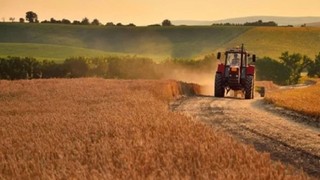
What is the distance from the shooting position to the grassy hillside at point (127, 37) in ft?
484

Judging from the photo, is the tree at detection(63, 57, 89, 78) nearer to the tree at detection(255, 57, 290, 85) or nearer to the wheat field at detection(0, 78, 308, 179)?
the tree at detection(255, 57, 290, 85)

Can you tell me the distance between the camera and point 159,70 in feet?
269

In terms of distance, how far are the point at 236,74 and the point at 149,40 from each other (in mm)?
129785

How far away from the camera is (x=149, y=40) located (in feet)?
523

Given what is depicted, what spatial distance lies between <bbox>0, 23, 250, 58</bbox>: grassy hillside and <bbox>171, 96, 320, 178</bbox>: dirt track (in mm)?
116894

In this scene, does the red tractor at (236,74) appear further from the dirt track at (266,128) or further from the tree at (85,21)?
the tree at (85,21)

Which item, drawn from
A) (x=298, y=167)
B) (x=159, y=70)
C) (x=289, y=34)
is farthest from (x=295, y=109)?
(x=289, y=34)

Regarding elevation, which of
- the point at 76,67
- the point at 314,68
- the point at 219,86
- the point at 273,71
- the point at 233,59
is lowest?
the point at 273,71

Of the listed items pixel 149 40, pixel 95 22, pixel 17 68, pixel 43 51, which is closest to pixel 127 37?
pixel 149 40

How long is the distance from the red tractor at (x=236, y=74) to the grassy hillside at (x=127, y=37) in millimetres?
109584

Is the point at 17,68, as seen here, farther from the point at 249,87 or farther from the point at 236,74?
the point at 249,87

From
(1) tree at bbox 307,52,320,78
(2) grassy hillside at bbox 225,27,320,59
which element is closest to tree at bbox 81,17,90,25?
(2) grassy hillside at bbox 225,27,320,59

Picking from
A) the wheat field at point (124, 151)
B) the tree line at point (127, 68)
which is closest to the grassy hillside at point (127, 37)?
the tree line at point (127, 68)

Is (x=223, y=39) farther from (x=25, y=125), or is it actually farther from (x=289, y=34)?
(x=25, y=125)
